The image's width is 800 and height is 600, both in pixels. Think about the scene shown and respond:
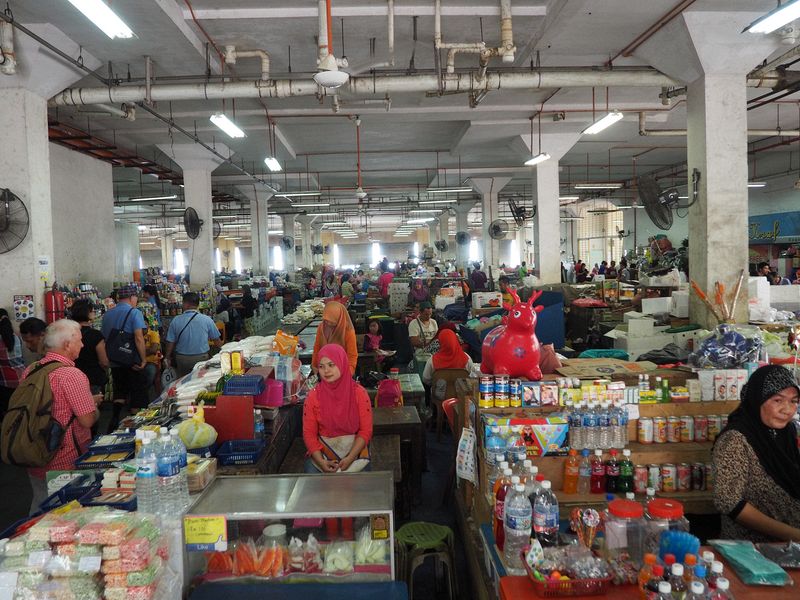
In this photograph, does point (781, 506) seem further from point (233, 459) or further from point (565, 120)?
point (565, 120)

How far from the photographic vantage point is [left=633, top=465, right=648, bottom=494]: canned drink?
3525mm

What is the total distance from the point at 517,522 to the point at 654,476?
1.47m

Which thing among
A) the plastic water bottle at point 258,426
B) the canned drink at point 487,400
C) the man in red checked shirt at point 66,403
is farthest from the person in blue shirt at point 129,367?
the canned drink at point 487,400

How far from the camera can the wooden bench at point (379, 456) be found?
414 cm

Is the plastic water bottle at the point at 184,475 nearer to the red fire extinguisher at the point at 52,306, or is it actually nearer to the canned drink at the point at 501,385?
the canned drink at the point at 501,385

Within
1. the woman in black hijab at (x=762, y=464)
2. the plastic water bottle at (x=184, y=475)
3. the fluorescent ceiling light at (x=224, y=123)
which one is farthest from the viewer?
the fluorescent ceiling light at (x=224, y=123)

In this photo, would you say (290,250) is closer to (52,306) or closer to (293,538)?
(52,306)

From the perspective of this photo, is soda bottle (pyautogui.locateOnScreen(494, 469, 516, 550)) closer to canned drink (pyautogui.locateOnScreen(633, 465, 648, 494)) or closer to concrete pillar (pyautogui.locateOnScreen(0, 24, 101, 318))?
canned drink (pyautogui.locateOnScreen(633, 465, 648, 494))

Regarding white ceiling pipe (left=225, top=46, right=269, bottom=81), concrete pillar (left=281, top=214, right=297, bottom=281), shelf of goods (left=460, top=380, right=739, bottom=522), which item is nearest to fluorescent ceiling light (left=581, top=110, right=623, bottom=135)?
white ceiling pipe (left=225, top=46, right=269, bottom=81)

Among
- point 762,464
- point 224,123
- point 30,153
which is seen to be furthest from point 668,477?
point 30,153

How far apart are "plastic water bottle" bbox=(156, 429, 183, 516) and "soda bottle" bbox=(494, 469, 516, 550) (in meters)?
1.49

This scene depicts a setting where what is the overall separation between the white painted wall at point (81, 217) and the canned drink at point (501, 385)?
407 inches

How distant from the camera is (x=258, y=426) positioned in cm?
392

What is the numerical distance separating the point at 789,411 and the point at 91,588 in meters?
3.06
